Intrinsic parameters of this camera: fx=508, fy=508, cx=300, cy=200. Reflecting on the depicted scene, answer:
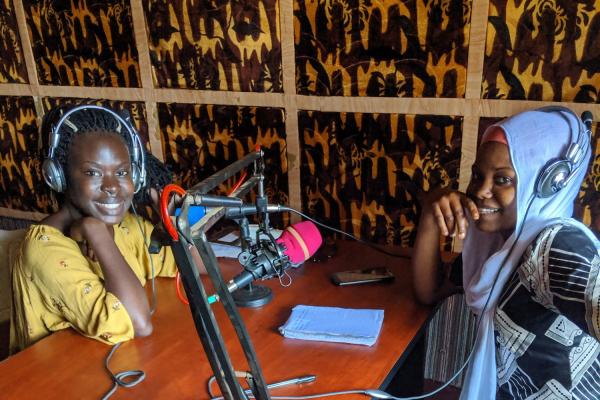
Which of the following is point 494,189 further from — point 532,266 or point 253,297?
point 253,297

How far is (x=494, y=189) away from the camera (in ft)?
4.04

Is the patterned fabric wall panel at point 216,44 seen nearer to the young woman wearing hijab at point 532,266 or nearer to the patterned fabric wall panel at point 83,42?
the patterned fabric wall panel at point 83,42

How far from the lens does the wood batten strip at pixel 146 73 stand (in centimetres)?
205

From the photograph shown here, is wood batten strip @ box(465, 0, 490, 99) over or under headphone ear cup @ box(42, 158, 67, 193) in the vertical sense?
over

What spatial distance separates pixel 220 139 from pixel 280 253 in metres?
1.12

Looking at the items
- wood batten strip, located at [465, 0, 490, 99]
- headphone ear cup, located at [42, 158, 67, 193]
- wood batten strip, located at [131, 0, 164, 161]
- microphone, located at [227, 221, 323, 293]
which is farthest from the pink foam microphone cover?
wood batten strip, located at [131, 0, 164, 161]

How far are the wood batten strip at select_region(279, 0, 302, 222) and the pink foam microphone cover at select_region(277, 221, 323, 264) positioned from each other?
A: 0.83 meters

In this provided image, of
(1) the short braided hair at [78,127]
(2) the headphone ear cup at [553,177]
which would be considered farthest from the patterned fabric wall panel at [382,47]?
(1) the short braided hair at [78,127]

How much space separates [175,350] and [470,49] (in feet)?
4.04

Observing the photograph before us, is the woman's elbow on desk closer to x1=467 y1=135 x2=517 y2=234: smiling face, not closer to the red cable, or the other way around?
the red cable

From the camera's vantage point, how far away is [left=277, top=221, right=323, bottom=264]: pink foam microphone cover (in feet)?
3.59

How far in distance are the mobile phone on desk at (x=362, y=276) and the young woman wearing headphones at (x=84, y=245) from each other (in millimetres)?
573

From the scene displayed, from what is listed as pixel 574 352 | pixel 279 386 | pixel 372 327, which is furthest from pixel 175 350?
pixel 574 352

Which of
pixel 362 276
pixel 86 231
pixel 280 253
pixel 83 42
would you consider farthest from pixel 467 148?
pixel 83 42
